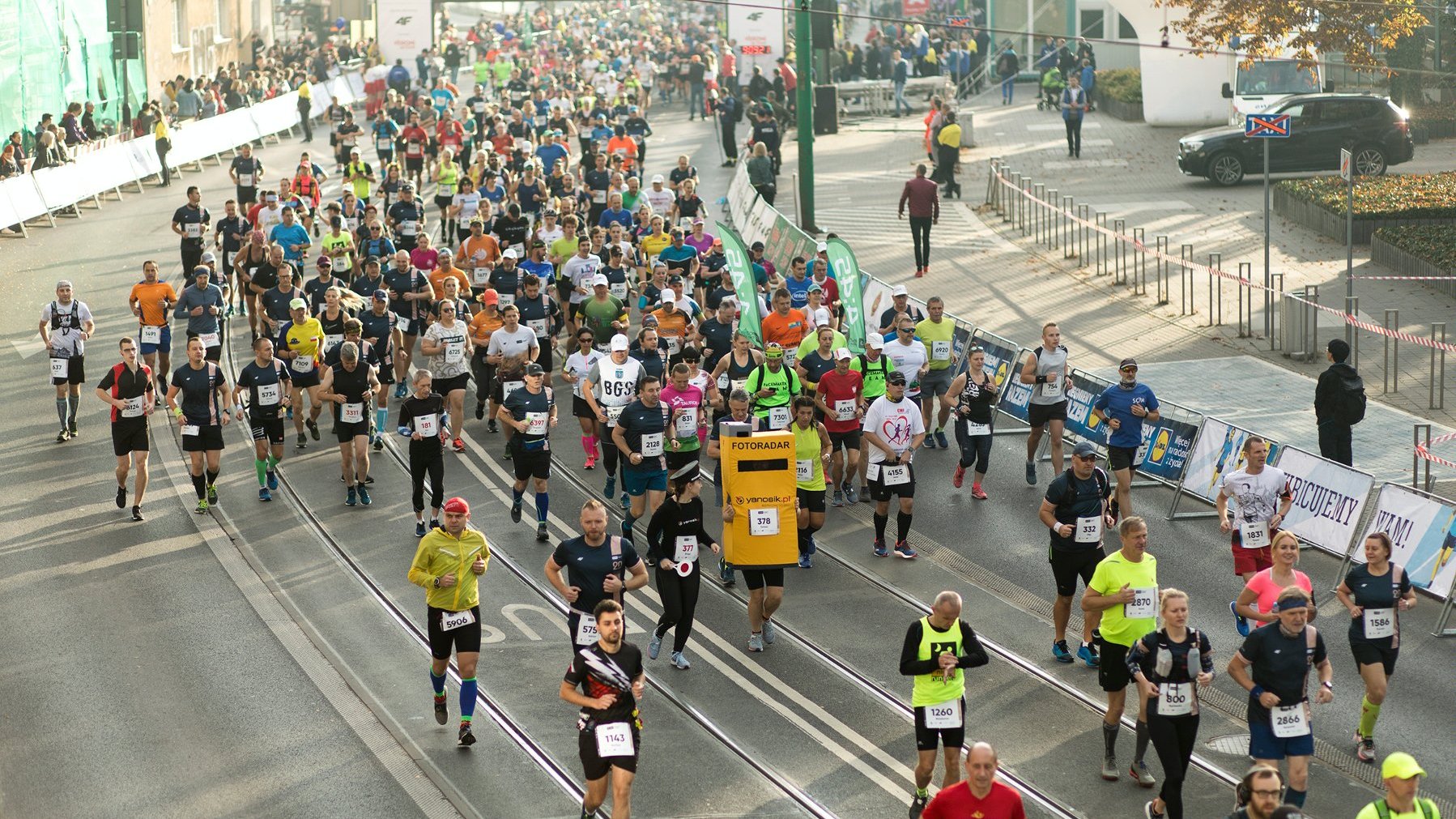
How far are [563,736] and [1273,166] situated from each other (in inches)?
1050

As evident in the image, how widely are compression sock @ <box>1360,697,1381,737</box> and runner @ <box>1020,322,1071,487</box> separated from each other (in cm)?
626

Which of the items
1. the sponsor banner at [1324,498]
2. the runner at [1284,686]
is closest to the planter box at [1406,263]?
the sponsor banner at [1324,498]

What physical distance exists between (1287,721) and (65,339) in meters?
14.3

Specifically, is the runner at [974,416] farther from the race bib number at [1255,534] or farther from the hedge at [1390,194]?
the hedge at [1390,194]

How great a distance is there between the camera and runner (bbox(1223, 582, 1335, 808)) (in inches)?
425

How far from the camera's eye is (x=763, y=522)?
1412 cm

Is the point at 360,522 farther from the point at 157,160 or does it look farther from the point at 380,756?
the point at 157,160

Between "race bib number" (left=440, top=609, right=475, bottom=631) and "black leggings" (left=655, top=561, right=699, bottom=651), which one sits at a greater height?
"race bib number" (left=440, top=609, right=475, bottom=631)

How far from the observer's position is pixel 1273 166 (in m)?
35.8

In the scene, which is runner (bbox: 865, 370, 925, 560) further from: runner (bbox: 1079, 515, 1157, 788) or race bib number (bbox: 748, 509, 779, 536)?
runner (bbox: 1079, 515, 1157, 788)

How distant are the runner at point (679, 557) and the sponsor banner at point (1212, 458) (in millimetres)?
5680

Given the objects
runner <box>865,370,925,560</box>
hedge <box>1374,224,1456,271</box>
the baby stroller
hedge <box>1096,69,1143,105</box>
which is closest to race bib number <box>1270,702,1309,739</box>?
runner <box>865,370,925,560</box>

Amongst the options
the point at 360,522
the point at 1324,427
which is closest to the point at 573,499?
the point at 360,522

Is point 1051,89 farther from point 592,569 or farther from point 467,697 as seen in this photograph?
point 467,697
